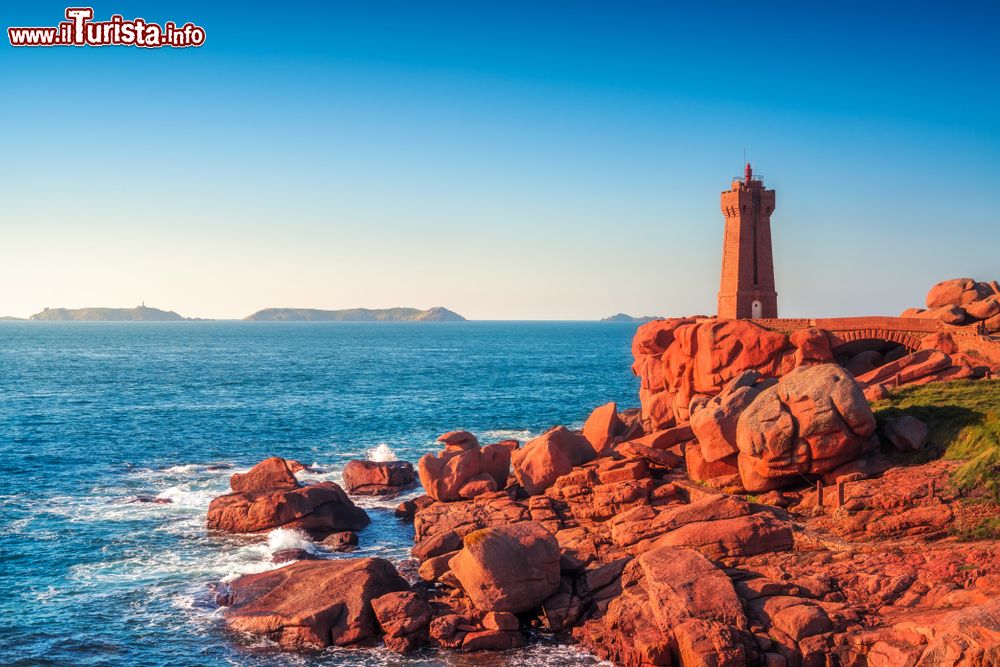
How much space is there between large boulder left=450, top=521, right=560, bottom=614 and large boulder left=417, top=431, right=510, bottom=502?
11.7 m

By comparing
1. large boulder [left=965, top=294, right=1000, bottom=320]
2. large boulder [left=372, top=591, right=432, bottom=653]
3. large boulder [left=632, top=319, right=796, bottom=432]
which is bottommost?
large boulder [left=372, top=591, right=432, bottom=653]

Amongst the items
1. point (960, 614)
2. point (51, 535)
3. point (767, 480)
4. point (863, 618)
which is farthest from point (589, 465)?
point (51, 535)

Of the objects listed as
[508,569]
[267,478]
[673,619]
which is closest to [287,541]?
[267,478]

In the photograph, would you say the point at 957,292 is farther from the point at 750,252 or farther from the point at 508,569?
the point at 508,569

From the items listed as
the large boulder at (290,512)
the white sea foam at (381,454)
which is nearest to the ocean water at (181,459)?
the white sea foam at (381,454)

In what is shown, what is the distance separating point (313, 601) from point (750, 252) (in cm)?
4190

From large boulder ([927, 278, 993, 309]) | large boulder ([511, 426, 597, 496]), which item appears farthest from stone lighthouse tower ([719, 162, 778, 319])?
large boulder ([511, 426, 597, 496])

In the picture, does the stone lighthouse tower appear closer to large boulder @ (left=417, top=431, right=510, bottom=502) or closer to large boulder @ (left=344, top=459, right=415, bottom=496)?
large boulder @ (left=417, top=431, right=510, bottom=502)

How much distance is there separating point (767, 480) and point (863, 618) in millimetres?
10260

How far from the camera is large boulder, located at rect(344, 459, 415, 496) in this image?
4650cm

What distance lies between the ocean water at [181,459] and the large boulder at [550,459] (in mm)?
6506

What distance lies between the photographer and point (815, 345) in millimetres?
46875

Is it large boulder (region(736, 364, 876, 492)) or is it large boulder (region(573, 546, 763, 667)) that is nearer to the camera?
large boulder (region(573, 546, 763, 667))

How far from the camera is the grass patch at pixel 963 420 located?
3023 centimetres
